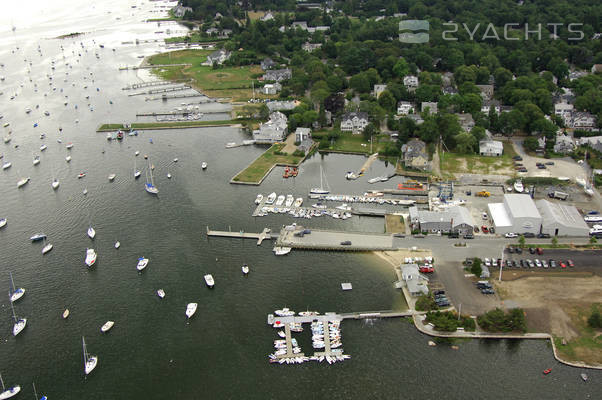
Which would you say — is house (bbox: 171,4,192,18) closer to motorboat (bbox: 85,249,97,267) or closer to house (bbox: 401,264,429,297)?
Answer: motorboat (bbox: 85,249,97,267)

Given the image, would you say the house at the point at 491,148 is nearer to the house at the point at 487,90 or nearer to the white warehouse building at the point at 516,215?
the white warehouse building at the point at 516,215

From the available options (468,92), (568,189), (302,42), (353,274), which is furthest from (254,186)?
(302,42)

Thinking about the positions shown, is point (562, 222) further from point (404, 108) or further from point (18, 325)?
point (18, 325)

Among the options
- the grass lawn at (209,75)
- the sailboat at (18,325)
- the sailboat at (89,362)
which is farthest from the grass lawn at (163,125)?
the sailboat at (89,362)

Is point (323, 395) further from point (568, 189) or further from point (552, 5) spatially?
point (552, 5)

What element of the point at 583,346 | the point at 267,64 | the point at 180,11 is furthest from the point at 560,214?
the point at 180,11
